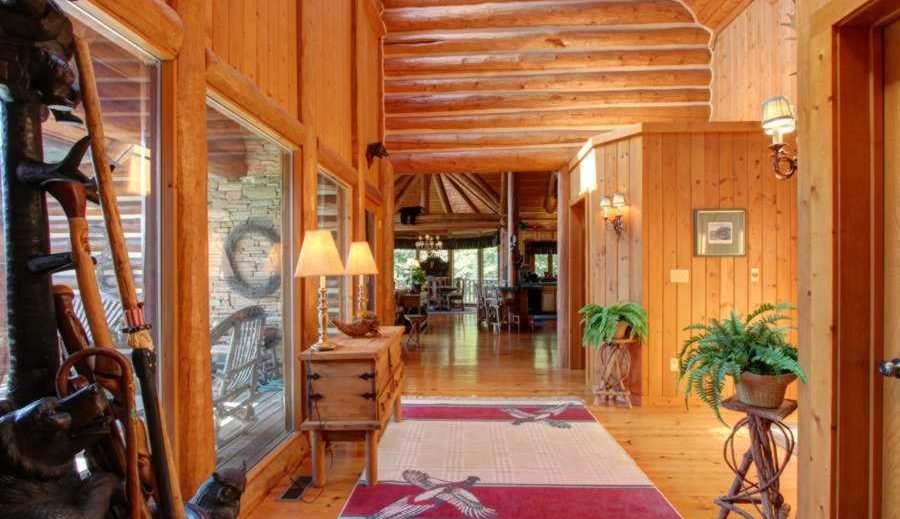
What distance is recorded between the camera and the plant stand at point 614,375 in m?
4.87

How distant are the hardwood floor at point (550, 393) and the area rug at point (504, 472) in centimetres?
15

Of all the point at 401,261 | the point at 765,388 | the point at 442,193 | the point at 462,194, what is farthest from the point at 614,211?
the point at 401,261

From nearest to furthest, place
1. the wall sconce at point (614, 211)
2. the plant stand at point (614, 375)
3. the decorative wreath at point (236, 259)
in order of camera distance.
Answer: the decorative wreath at point (236, 259) → the plant stand at point (614, 375) → the wall sconce at point (614, 211)

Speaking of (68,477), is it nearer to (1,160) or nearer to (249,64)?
(1,160)

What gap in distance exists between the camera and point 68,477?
100 centimetres

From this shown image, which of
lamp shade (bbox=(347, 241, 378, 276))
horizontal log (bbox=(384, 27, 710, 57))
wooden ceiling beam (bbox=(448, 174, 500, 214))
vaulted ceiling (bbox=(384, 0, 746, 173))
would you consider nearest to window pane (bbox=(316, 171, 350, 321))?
lamp shade (bbox=(347, 241, 378, 276))

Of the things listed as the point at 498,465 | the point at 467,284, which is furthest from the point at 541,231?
the point at 498,465

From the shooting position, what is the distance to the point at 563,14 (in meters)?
6.09

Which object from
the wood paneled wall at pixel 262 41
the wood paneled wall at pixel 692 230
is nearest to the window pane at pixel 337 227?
the wood paneled wall at pixel 262 41

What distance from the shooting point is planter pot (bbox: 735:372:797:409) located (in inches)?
84.2

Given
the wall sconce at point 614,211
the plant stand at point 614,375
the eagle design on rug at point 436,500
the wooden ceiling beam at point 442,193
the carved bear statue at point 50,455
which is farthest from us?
the wooden ceiling beam at point 442,193

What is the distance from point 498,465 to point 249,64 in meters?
2.97

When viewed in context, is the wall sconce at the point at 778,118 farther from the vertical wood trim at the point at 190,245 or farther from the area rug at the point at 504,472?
the vertical wood trim at the point at 190,245

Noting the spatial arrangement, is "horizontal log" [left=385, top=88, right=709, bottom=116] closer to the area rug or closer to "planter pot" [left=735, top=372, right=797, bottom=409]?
the area rug
